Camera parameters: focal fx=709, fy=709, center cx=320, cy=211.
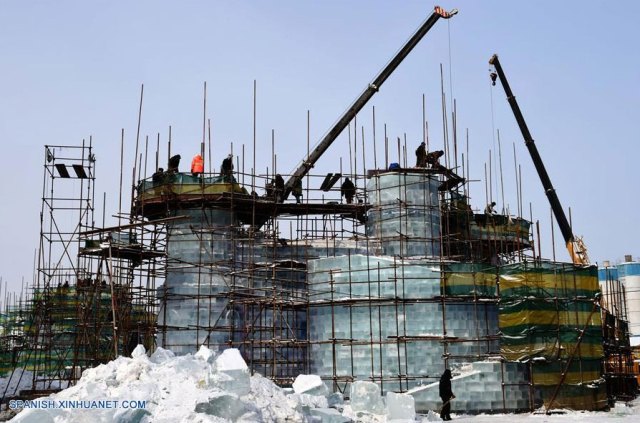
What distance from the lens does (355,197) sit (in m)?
33.8

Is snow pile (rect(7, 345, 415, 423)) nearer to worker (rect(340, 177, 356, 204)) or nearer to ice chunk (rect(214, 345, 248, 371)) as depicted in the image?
ice chunk (rect(214, 345, 248, 371))

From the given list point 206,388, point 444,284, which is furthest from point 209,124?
point 206,388

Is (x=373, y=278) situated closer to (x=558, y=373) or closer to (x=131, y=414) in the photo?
(x=558, y=373)

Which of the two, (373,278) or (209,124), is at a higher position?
(209,124)

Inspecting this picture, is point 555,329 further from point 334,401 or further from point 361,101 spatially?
point 361,101

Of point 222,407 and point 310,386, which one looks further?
point 310,386

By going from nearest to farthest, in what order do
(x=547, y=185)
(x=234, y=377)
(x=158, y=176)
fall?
(x=234, y=377) < (x=158, y=176) < (x=547, y=185)

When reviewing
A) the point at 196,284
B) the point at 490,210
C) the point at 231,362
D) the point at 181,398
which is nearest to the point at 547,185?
the point at 490,210

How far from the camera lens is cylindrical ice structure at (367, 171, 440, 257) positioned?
96.8 feet

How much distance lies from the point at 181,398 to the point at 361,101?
23073 mm

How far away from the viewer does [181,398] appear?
51.1ft

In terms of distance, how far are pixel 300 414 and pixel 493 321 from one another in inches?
442

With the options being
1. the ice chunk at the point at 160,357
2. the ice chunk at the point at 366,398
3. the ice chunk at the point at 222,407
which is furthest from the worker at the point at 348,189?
the ice chunk at the point at 222,407

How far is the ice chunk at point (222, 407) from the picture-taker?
15.0m
